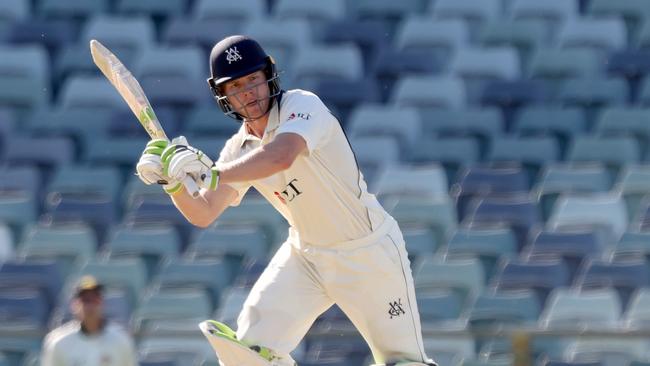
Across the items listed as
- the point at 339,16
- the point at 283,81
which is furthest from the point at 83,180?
the point at 339,16

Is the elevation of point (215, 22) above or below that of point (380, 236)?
below

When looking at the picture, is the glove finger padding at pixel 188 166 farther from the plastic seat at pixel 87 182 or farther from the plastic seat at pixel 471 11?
the plastic seat at pixel 471 11

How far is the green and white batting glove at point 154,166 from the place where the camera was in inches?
175

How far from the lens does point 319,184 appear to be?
4.82 m

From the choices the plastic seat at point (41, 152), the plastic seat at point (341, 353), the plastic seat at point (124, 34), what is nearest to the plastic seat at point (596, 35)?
the plastic seat at point (124, 34)

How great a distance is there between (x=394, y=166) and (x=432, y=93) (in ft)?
2.60

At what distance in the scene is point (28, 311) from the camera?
8016 millimetres

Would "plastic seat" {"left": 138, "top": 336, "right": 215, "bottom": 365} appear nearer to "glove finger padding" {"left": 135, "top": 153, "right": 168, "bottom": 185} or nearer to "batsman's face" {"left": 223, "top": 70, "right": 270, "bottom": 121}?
"batsman's face" {"left": 223, "top": 70, "right": 270, "bottom": 121}

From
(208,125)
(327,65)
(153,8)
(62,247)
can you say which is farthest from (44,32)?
(62,247)

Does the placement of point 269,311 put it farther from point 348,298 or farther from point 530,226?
point 530,226

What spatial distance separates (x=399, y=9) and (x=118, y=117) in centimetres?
218

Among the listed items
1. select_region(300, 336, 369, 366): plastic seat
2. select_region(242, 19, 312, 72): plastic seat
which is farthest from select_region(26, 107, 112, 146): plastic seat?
select_region(300, 336, 369, 366): plastic seat

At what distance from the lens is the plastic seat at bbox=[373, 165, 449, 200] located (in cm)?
884

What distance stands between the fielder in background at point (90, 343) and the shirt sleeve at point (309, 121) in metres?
2.26
